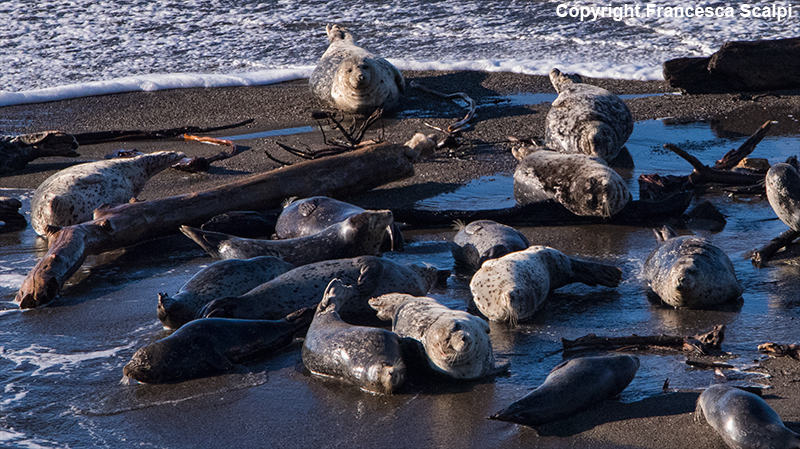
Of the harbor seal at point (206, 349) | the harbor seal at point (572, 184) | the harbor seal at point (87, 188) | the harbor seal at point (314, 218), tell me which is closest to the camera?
the harbor seal at point (206, 349)

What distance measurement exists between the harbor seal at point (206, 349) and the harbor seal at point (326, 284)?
24cm

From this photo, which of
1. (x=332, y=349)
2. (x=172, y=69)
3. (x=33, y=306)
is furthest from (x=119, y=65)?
(x=332, y=349)

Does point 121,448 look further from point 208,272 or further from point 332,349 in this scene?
point 208,272

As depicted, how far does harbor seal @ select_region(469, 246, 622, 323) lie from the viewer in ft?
12.4

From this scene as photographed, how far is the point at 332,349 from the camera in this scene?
3307mm

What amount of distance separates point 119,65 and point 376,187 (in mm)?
6782

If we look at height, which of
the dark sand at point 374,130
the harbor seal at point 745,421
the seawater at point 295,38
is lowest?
the dark sand at point 374,130

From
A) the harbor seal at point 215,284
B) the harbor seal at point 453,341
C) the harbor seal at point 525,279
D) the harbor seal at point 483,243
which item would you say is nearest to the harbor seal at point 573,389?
the harbor seal at point 453,341

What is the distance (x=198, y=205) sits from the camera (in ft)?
18.1

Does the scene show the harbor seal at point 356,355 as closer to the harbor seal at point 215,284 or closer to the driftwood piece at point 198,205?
the harbor seal at point 215,284

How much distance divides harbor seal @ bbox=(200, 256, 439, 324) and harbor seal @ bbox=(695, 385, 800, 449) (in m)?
1.74

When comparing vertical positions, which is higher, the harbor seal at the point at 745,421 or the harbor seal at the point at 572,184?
the harbor seal at the point at 745,421

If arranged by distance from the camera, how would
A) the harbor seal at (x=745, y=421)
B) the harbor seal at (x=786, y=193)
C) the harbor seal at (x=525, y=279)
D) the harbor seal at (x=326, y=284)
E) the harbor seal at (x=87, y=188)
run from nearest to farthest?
the harbor seal at (x=745, y=421) → the harbor seal at (x=525, y=279) → the harbor seal at (x=326, y=284) → the harbor seal at (x=786, y=193) → the harbor seal at (x=87, y=188)

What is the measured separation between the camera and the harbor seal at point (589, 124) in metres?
6.67
